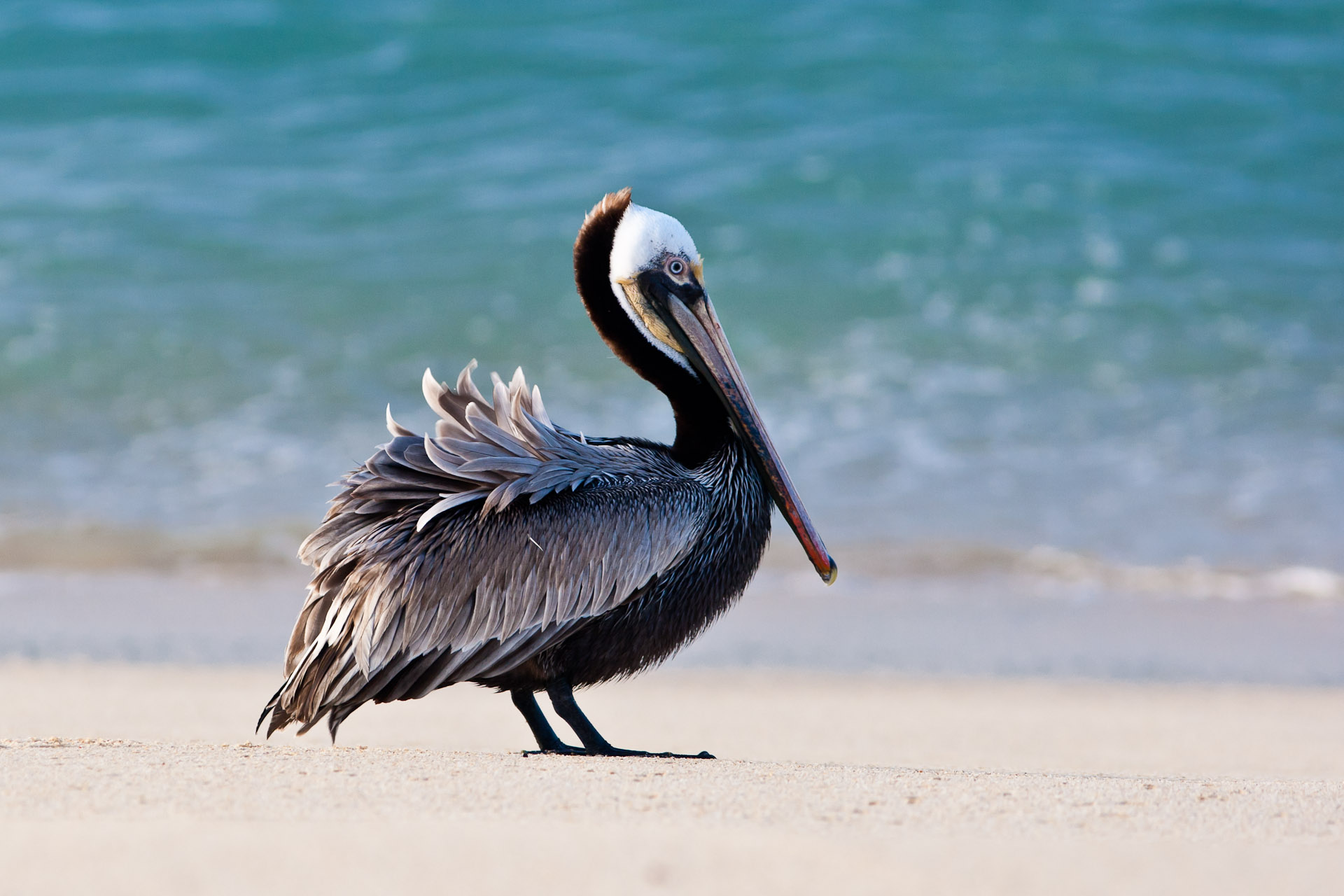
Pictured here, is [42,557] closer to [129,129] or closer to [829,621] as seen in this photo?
[829,621]

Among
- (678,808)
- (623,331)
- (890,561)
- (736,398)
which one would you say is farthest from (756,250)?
(678,808)

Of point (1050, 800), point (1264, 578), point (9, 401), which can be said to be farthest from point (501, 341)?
point (1050, 800)

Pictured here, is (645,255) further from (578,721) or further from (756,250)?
(756,250)

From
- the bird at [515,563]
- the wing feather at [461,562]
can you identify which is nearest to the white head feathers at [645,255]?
the bird at [515,563]

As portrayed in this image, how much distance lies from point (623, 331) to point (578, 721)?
1.22 meters

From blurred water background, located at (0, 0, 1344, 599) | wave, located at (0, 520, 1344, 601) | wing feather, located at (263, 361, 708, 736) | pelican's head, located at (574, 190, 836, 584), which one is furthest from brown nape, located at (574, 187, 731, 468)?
blurred water background, located at (0, 0, 1344, 599)

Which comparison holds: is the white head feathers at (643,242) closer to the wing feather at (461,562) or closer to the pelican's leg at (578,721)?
the wing feather at (461,562)

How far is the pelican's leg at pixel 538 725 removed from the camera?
11.7 ft

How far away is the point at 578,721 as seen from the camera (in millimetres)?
3545

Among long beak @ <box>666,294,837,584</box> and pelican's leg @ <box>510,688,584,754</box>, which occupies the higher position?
long beak @ <box>666,294,837,584</box>

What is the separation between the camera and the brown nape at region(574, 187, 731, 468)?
4.07 meters

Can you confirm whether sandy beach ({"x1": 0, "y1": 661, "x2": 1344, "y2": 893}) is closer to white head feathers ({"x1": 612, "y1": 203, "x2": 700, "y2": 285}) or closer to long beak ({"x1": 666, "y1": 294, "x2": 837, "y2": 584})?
long beak ({"x1": 666, "y1": 294, "x2": 837, "y2": 584})

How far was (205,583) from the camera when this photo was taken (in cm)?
667

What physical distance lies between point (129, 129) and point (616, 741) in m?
9.43
